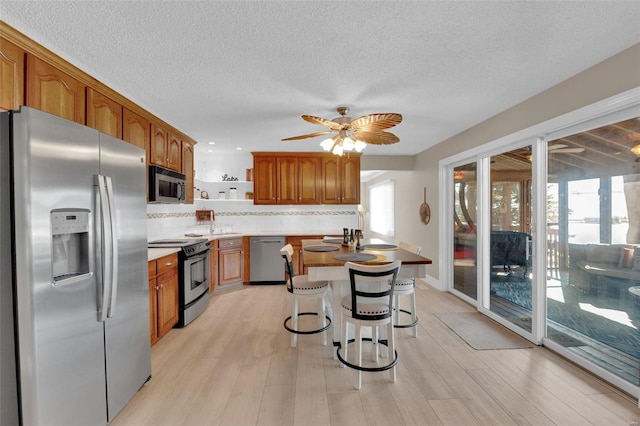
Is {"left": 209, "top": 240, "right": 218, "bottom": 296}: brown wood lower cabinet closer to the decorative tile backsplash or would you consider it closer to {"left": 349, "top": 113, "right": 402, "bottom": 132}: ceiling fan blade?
the decorative tile backsplash

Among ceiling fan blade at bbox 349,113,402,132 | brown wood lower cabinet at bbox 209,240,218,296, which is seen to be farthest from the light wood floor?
ceiling fan blade at bbox 349,113,402,132

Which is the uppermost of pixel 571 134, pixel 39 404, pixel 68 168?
pixel 571 134

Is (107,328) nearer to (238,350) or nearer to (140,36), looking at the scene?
(238,350)

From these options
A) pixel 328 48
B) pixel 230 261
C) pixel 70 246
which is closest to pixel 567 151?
pixel 328 48

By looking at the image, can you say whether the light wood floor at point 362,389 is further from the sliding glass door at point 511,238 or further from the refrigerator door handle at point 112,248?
the refrigerator door handle at point 112,248

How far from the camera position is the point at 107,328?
5.71 ft

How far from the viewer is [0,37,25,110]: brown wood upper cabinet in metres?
1.69

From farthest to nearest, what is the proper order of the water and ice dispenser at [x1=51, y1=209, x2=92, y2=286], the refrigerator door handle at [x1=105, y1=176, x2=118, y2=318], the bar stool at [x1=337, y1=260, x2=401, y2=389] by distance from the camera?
the bar stool at [x1=337, y1=260, x2=401, y2=389]
the refrigerator door handle at [x1=105, y1=176, x2=118, y2=318]
the water and ice dispenser at [x1=51, y1=209, x2=92, y2=286]

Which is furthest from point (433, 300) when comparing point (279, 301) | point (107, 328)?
point (107, 328)

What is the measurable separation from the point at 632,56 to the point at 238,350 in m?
3.80

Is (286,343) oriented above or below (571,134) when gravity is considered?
below

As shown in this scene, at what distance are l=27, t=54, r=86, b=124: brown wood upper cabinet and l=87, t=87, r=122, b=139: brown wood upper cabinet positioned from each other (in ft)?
0.21

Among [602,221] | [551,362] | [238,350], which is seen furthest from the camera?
[238,350]

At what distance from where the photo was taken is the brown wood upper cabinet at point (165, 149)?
3.32 metres
